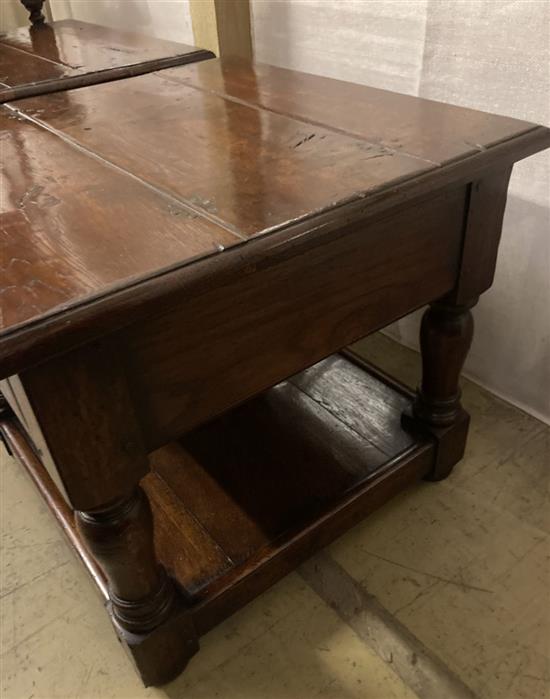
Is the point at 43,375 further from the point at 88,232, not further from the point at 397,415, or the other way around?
the point at 397,415

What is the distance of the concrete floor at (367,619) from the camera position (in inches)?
36.1

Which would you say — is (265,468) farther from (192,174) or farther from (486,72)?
(486,72)

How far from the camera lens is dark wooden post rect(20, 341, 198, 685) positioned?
1.94ft

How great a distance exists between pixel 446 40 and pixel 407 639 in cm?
99

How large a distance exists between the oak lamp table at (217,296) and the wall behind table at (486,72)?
0.25 metres

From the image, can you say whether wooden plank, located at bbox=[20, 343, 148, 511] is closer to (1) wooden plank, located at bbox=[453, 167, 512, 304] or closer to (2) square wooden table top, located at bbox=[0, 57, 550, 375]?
(2) square wooden table top, located at bbox=[0, 57, 550, 375]

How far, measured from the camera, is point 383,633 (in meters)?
0.96

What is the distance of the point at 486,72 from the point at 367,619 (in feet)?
3.01

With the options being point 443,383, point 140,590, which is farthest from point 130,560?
point 443,383

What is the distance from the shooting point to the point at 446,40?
3.73 feet

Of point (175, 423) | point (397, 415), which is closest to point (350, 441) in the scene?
point (397, 415)

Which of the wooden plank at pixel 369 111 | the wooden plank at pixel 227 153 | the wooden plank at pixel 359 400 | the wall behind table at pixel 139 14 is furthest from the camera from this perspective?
the wall behind table at pixel 139 14

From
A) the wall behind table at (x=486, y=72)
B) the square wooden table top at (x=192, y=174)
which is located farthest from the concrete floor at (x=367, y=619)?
the square wooden table top at (x=192, y=174)

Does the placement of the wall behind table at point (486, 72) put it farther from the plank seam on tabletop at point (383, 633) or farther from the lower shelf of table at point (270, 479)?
the plank seam on tabletop at point (383, 633)
